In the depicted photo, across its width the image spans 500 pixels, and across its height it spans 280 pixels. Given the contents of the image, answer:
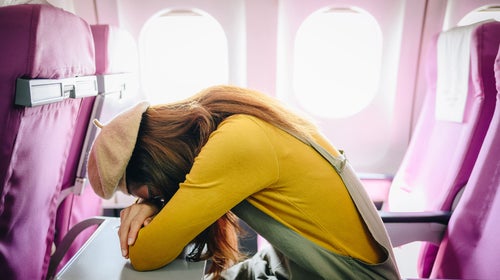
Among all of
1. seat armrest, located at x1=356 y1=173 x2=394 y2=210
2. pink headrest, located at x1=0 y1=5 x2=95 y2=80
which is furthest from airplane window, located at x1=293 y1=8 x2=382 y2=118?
pink headrest, located at x1=0 y1=5 x2=95 y2=80

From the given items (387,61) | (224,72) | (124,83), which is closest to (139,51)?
(224,72)

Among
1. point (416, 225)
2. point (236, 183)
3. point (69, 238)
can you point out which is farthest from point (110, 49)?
point (416, 225)

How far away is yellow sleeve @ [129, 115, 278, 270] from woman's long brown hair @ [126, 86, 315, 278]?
77 millimetres

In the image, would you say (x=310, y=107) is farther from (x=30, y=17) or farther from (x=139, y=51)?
(x=30, y=17)

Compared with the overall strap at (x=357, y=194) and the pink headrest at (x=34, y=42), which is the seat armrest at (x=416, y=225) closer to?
the overall strap at (x=357, y=194)

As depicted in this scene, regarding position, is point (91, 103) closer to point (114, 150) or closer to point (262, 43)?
point (114, 150)

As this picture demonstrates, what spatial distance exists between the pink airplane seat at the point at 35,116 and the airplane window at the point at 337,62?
143 cm

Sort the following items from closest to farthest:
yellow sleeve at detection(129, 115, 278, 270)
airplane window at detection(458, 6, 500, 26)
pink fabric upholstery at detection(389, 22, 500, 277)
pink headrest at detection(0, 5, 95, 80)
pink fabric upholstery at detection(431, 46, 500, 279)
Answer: pink headrest at detection(0, 5, 95, 80) → yellow sleeve at detection(129, 115, 278, 270) → pink fabric upholstery at detection(431, 46, 500, 279) → pink fabric upholstery at detection(389, 22, 500, 277) → airplane window at detection(458, 6, 500, 26)

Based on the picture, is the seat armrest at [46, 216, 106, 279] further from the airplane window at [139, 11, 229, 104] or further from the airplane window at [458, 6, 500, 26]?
the airplane window at [458, 6, 500, 26]

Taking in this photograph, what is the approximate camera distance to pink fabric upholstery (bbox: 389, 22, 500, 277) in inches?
53.5

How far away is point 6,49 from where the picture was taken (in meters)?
0.71

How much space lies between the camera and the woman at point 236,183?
84 centimetres

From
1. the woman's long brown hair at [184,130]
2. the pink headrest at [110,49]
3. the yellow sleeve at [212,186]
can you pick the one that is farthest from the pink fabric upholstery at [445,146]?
the pink headrest at [110,49]

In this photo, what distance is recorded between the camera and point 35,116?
813 millimetres
